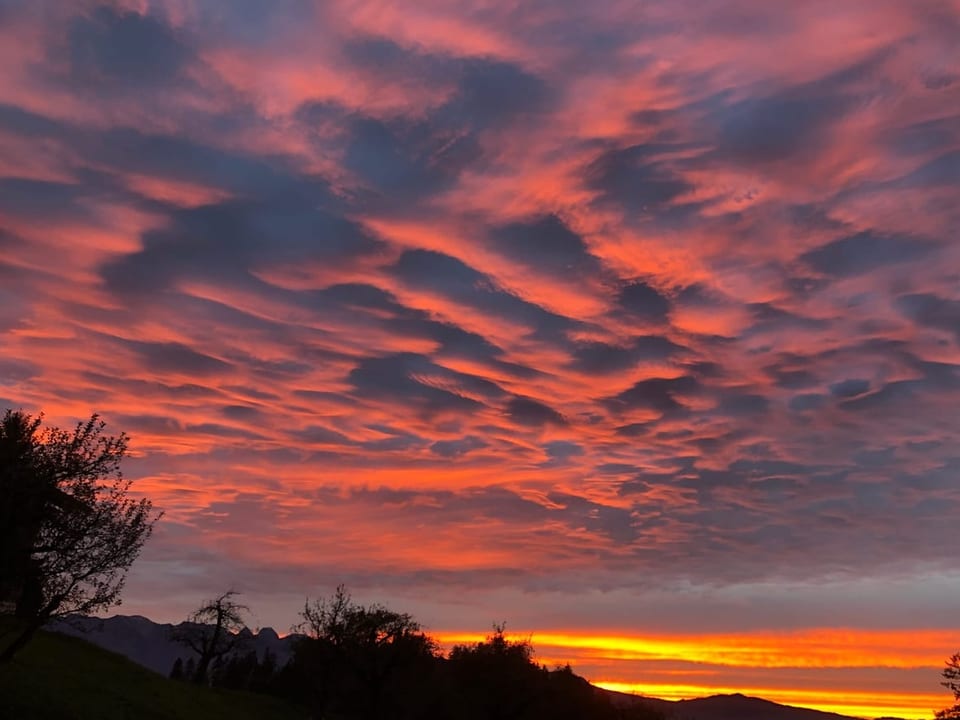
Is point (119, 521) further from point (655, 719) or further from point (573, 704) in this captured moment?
point (655, 719)

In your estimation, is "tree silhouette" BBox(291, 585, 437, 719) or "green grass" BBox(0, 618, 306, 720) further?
"tree silhouette" BBox(291, 585, 437, 719)

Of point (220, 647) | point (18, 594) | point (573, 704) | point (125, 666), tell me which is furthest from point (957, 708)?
point (220, 647)

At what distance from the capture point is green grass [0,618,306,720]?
4881 centimetres

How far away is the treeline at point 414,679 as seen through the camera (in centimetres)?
11319

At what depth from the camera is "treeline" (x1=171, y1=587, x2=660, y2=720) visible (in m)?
113

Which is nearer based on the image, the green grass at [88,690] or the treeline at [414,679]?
the green grass at [88,690]

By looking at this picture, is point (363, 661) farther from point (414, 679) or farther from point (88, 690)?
point (88, 690)

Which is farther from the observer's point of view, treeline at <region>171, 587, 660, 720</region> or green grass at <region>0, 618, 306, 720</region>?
treeline at <region>171, 587, 660, 720</region>

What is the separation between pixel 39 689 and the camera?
51.1 metres

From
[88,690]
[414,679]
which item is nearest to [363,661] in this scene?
[414,679]

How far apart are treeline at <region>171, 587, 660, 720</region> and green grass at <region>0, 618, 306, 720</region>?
21914mm

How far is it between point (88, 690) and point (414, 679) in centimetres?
6782

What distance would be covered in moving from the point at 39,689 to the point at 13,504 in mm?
24152

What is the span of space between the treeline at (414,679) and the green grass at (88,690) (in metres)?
21.9
